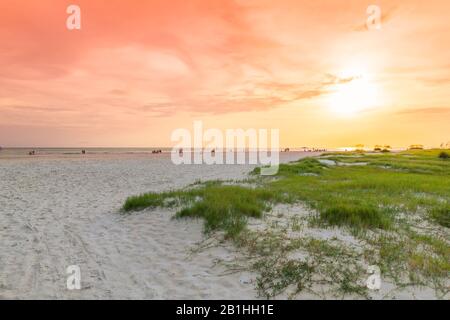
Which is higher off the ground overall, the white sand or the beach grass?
the beach grass

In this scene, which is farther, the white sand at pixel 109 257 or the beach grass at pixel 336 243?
the beach grass at pixel 336 243

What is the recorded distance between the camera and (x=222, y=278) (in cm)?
669

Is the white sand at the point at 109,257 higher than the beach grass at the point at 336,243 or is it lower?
lower

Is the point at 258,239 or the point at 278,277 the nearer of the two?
the point at 278,277

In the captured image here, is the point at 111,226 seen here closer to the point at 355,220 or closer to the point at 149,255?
the point at 149,255

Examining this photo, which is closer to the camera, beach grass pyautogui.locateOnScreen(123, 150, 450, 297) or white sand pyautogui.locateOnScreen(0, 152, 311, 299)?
white sand pyautogui.locateOnScreen(0, 152, 311, 299)

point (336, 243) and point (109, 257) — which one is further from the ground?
point (336, 243)

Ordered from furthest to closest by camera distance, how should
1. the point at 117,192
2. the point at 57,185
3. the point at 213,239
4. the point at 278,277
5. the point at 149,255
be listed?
the point at 57,185, the point at 117,192, the point at 213,239, the point at 149,255, the point at 278,277

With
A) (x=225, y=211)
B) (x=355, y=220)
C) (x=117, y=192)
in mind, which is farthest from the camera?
(x=117, y=192)
